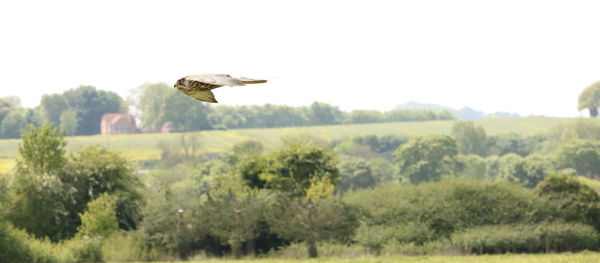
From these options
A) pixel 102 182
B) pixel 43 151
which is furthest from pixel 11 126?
pixel 102 182

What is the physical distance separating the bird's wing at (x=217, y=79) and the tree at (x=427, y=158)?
129 m

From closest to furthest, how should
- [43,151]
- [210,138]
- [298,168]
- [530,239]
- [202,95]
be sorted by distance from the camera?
1. [202,95]
2. [530,239]
3. [43,151]
4. [298,168]
5. [210,138]

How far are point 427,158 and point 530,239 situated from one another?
3677 inches

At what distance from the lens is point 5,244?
129ft

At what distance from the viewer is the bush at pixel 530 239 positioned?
42156 mm

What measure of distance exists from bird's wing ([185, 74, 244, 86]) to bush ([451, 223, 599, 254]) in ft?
128

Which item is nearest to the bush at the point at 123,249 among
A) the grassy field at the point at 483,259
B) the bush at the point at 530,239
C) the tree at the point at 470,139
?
the grassy field at the point at 483,259

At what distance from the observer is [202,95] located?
441cm

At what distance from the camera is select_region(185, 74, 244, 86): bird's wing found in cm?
414

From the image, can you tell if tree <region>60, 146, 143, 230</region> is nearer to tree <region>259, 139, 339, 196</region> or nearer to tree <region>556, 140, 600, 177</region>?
tree <region>259, 139, 339, 196</region>

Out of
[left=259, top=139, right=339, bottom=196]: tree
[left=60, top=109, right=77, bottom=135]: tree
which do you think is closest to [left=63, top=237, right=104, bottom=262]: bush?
[left=259, top=139, right=339, bottom=196]: tree

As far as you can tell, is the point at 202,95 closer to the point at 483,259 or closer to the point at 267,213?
the point at 483,259

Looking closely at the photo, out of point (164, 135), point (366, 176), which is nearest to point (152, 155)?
point (164, 135)

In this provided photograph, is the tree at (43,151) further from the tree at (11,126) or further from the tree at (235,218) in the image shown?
the tree at (11,126)
